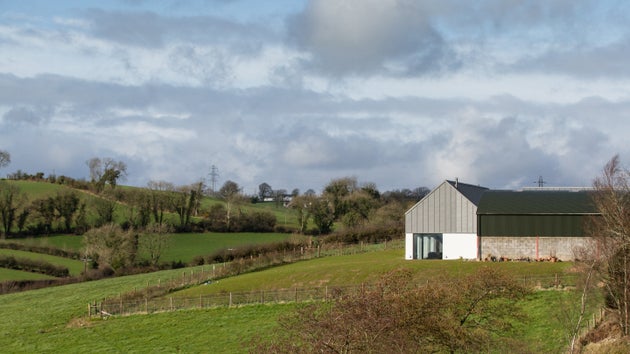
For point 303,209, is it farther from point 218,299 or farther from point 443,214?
point 218,299

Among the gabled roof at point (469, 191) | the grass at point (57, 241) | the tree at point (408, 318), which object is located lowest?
the tree at point (408, 318)

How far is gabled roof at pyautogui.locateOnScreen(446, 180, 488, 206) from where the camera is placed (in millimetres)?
55650

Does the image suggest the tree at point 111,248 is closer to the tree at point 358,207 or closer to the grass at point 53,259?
the grass at point 53,259

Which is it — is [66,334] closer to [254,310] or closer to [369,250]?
[254,310]

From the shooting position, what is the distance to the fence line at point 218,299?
40.4 meters

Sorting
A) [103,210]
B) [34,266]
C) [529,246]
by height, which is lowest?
[34,266]

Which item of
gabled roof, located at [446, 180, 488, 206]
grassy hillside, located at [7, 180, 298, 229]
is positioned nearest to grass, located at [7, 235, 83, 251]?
grassy hillside, located at [7, 180, 298, 229]

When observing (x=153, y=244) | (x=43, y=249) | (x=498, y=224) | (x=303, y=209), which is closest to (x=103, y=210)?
(x=43, y=249)

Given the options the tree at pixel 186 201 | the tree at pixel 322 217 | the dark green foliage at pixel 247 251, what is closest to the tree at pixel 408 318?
the dark green foliage at pixel 247 251

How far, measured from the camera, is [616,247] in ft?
104

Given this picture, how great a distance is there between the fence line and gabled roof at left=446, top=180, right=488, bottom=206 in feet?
49.5

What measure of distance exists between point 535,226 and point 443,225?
22.1 ft

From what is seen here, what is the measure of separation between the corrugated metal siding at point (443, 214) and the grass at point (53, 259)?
38.5 metres

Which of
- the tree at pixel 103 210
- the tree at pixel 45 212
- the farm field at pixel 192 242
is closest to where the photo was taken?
the farm field at pixel 192 242
